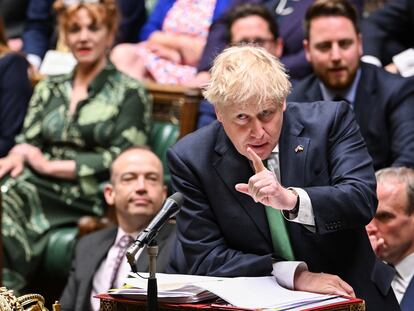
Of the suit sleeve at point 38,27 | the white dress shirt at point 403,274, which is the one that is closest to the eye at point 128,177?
the white dress shirt at point 403,274

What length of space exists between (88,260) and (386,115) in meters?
1.31

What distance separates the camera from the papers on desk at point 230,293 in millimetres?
2291

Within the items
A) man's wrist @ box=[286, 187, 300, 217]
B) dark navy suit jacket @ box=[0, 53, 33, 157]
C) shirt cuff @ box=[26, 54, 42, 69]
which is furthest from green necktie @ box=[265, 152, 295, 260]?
shirt cuff @ box=[26, 54, 42, 69]

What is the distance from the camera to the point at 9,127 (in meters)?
4.85

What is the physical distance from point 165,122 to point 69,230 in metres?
0.72

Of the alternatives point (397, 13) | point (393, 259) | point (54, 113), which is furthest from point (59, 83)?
point (393, 259)

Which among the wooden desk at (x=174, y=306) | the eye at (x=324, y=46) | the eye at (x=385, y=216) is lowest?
the eye at (x=385, y=216)

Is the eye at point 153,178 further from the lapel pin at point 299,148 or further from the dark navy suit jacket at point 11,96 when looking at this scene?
the lapel pin at point 299,148

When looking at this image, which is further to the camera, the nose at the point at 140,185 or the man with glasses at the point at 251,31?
the man with glasses at the point at 251,31

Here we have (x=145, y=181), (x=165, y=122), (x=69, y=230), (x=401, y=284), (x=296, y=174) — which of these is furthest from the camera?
(x=165, y=122)

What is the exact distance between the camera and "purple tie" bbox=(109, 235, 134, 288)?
12.5 feet

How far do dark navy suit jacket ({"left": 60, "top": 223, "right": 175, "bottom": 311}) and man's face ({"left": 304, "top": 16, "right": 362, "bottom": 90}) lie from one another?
0.90 meters

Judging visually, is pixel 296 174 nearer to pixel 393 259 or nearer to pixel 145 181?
pixel 393 259

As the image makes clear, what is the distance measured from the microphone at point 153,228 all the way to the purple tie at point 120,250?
4.89 ft
